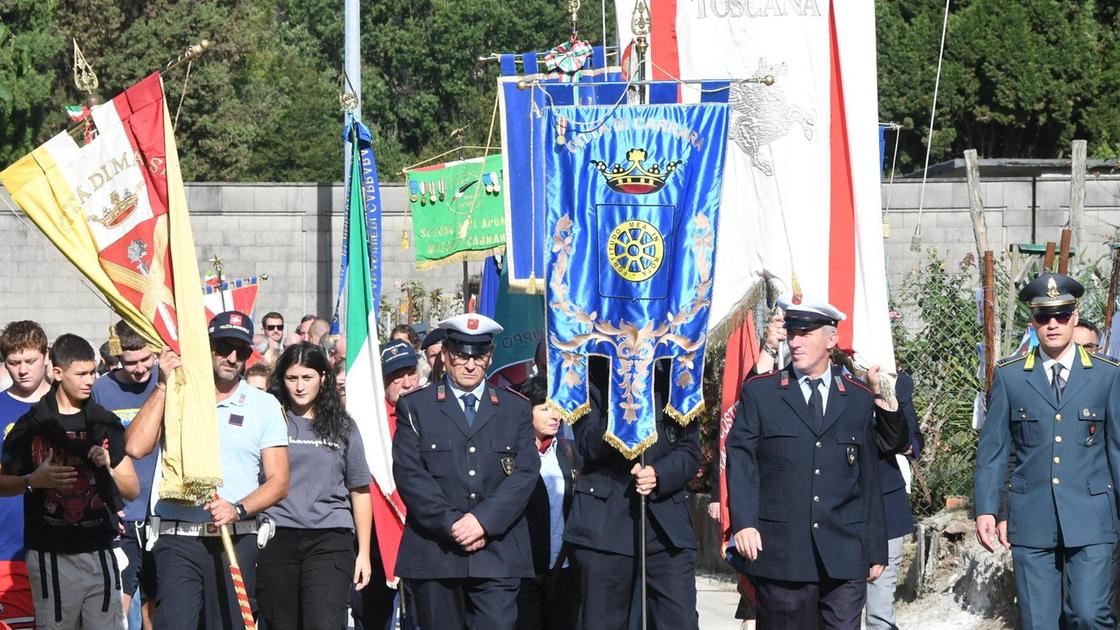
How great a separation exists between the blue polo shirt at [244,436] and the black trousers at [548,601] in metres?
1.38

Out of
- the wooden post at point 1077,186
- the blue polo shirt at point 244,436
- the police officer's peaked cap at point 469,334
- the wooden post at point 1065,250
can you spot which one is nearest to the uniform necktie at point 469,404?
the police officer's peaked cap at point 469,334

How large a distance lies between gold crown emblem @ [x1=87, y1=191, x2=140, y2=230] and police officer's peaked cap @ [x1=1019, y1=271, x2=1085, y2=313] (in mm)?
4001

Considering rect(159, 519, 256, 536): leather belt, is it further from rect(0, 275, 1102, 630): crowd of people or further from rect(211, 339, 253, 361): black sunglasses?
rect(211, 339, 253, 361): black sunglasses

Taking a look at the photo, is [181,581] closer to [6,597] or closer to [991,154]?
[6,597]

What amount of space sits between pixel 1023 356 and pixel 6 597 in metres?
4.73

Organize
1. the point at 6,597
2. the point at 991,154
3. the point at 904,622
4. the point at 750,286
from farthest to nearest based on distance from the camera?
1. the point at 991,154
2. the point at 904,622
3. the point at 750,286
4. the point at 6,597

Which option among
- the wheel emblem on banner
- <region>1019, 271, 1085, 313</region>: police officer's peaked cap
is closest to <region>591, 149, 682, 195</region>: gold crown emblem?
the wheel emblem on banner

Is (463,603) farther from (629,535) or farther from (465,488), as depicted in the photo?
(629,535)

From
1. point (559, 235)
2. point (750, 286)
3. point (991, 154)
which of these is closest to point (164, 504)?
point (559, 235)

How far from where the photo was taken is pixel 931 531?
11000mm

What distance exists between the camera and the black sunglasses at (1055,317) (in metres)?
7.65

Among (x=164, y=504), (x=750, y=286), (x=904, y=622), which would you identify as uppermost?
(x=750, y=286)

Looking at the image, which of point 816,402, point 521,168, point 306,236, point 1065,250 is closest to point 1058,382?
point 816,402

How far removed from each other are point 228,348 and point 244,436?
0.43 metres
